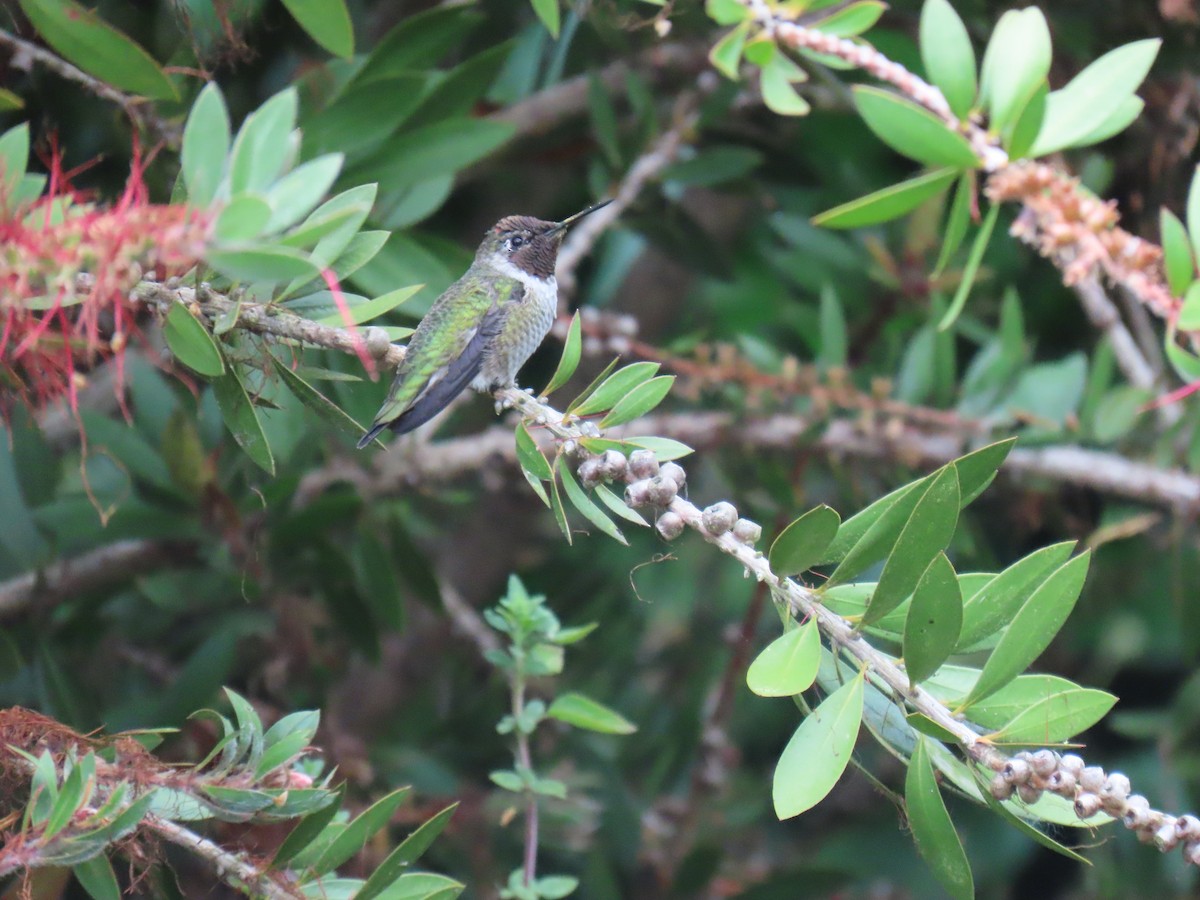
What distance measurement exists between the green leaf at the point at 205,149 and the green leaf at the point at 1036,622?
0.75 meters

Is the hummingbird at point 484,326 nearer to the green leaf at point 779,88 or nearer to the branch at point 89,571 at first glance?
the green leaf at point 779,88

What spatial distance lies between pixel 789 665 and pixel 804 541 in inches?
4.4

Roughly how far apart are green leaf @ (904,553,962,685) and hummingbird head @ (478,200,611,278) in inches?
49.6

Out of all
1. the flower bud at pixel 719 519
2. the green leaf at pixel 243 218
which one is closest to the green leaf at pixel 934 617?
the flower bud at pixel 719 519

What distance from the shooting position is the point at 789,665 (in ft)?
3.33

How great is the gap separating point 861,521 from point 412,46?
1191 millimetres

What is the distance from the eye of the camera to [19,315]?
0.97 meters

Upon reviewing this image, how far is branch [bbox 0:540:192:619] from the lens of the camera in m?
1.92

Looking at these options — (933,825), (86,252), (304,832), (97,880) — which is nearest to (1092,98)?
(933,825)

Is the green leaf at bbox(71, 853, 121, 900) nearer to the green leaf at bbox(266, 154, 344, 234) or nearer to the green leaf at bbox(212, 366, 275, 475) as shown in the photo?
the green leaf at bbox(212, 366, 275, 475)

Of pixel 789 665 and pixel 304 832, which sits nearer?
pixel 789 665

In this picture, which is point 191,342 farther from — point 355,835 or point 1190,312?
point 1190,312

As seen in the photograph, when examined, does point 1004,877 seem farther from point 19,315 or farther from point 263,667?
point 19,315

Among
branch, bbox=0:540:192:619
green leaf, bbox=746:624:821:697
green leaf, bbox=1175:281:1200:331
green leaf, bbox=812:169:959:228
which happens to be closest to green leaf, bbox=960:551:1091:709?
green leaf, bbox=746:624:821:697
